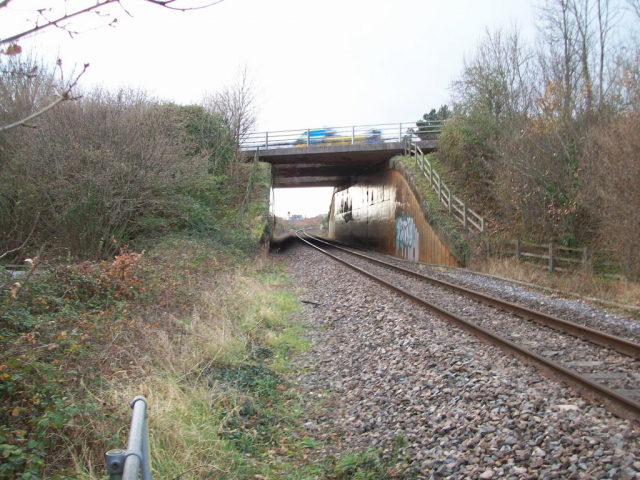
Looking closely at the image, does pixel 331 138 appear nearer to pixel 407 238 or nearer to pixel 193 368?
pixel 407 238

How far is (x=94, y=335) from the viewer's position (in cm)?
579

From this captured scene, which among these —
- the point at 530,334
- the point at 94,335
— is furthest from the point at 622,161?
the point at 94,335

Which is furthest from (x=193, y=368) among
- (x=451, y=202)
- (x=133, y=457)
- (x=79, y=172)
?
(x=451, y=202)

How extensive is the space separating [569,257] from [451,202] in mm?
5748

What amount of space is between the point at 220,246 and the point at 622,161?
1233 centimetres

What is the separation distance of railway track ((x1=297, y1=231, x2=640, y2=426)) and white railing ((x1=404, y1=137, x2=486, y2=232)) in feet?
25.8

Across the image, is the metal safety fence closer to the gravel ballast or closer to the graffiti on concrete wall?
the gravel ballast

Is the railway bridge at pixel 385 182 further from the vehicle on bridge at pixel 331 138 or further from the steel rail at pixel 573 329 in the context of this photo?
the steel rail at pixel 573 329

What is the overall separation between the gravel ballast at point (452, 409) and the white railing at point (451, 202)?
35.7 feet

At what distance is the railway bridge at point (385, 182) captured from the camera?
19250 mm

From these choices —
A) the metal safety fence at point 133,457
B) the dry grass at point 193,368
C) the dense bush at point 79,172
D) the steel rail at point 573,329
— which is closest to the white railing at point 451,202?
the steel rail at point 573,329

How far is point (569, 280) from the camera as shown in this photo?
41.9ft

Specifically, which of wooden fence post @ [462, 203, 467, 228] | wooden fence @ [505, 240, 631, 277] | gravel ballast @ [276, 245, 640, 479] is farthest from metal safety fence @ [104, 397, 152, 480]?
wooden fence post @ [462, 203, 467, 228]

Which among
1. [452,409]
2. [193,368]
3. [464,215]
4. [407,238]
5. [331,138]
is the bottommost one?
[452,409]
